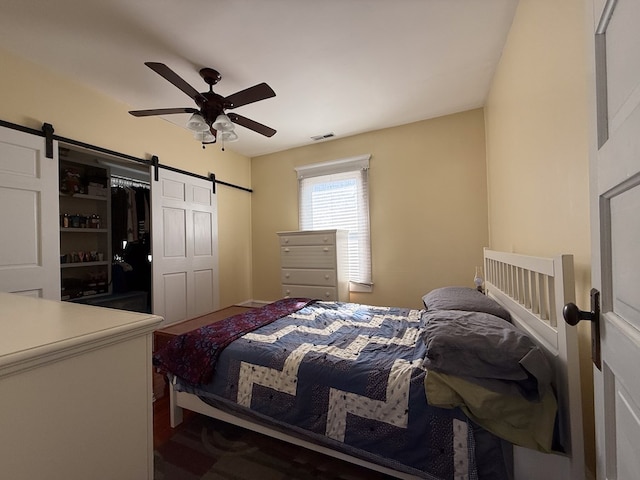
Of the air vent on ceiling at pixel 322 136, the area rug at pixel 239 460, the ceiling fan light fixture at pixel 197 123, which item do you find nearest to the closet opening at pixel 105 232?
the ceiling fan light fixture at pixel 197 123

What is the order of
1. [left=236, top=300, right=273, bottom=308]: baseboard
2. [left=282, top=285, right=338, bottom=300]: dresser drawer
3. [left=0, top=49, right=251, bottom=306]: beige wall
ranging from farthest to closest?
[left=236, top=300, right=273, bottom=308]: baseboard
[left=282, top=285, right=338, bottom=300]: dresser drawer
[left=0, top=49, right=251, bottom=306]: beige wall

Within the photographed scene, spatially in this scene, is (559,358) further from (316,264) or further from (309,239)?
(309,239)

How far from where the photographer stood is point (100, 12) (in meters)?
1.66

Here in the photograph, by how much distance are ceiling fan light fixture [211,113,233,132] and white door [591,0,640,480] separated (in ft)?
6.47

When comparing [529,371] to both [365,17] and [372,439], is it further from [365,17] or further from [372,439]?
[365,17]

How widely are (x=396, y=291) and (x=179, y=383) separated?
245 centimetres

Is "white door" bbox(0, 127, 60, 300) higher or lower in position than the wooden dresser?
higher

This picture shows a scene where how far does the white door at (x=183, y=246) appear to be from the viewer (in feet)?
9.69

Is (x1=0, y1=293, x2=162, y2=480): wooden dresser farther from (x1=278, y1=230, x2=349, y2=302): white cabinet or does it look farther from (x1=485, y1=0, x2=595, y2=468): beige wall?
(x1=278, y1=230, x2=349, y2=302): white cabinet

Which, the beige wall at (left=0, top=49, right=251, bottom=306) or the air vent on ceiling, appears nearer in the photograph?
the beige wall at (left=0, top=49, right=251, bottom=306)

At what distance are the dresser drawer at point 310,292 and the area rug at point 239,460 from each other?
170 cm

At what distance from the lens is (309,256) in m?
3.36

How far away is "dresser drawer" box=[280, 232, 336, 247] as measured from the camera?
3.25 metres

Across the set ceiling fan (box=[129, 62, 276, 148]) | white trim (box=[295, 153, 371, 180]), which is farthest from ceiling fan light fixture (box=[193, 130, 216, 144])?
white trim (box=[295, 153, 371, 180])
